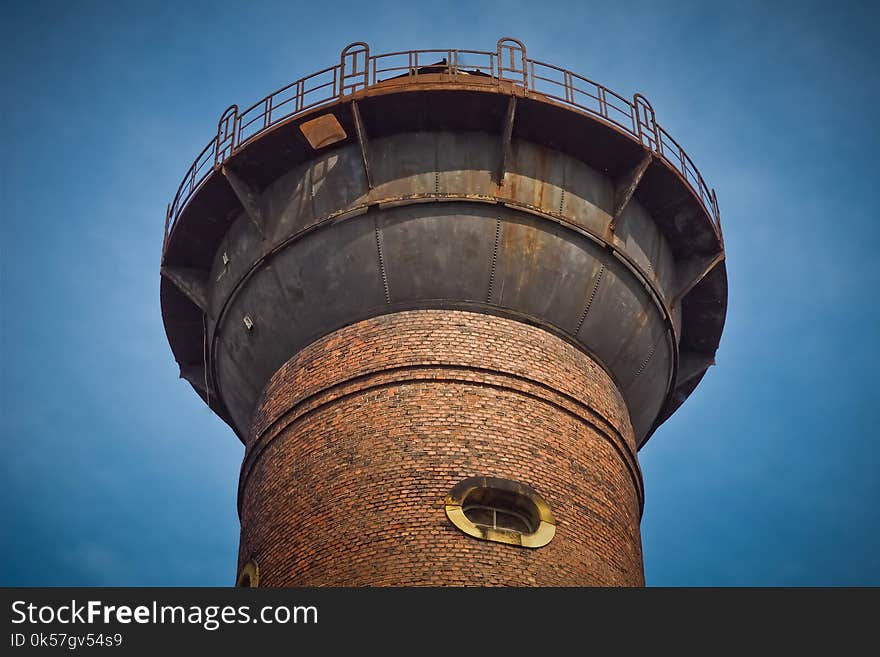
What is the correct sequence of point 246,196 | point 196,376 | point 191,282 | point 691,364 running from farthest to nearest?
point 196,376
point 691,364
point 191,282
point 246,196

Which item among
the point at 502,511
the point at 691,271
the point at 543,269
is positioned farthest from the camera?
the point at 691,271

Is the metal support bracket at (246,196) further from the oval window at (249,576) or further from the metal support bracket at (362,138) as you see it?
the oval window at (249,576)

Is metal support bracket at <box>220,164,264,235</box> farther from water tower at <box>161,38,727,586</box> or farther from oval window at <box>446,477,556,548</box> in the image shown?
oval window at <box>446,477,556,548</box>

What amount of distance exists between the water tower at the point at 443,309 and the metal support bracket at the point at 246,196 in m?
0.03

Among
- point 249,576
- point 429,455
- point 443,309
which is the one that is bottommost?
point 249,576

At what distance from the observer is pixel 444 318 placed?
13828 millimetres

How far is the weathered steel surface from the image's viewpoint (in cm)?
1396

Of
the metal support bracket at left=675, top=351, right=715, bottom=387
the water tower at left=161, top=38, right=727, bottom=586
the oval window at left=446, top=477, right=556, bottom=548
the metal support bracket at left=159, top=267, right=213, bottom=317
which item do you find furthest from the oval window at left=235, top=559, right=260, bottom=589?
the metal support bracket at left=675, top=351, right=715, bottom=387

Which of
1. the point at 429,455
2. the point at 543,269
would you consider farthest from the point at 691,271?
the point at 429,455

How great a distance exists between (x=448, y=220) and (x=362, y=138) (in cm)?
139

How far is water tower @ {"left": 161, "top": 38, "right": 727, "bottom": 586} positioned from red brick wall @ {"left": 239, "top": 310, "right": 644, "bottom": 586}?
29mm

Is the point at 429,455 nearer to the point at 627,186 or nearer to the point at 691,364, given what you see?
the point at 627,186

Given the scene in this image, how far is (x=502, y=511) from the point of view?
12.5 m
